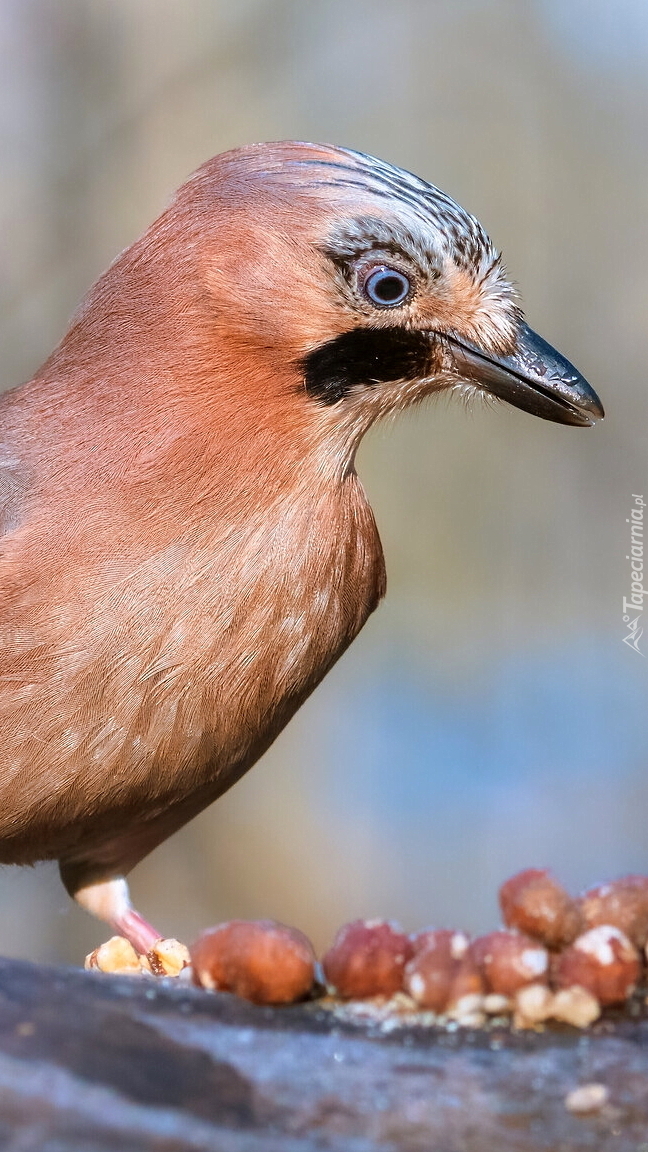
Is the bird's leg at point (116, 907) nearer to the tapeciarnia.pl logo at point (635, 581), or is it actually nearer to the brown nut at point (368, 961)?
the brown nut at point (368, 961)

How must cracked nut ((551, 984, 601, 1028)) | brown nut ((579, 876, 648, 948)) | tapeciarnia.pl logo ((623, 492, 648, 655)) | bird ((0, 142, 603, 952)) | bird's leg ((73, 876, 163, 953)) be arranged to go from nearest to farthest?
cracked nut ((551, 984, 601, 1028)) < brown nut ((579, 876, 648, 948)) < bird ((0, 142, 603, 952)) < bird's leg ((73, 876, 163, 953)) < tapeciarnia.pl logo ((623, 492, 648, 655))

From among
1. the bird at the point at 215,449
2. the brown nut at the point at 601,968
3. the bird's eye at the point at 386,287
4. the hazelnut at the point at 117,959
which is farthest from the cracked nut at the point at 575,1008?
the bird's eye at the point at 386,287

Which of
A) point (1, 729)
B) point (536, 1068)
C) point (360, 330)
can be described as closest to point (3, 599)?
point (1, 729)

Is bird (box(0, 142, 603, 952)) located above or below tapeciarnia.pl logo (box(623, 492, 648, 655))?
below

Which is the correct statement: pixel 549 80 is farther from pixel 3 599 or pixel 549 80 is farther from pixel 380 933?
pixel 380 933

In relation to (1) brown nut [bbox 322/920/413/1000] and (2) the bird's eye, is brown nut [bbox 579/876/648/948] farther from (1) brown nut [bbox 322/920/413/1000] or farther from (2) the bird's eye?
(2) the bird's eye

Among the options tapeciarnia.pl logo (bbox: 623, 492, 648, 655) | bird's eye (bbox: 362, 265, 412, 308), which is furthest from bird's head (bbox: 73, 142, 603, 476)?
tapeciarnia.pl logo (bbox: 623, 492, 648, 655)
